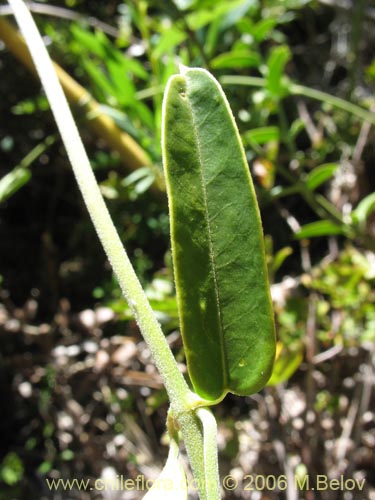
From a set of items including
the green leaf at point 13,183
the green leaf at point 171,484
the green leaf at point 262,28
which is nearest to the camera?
the green leaf at point 171,484

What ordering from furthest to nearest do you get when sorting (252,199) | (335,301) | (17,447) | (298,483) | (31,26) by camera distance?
(17,447), (335,301), (298,483), (31,26), (252,199)

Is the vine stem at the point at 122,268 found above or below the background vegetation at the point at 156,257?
above

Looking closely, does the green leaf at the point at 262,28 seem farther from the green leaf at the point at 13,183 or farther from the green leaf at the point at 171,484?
the green leaf at the point at 171,484

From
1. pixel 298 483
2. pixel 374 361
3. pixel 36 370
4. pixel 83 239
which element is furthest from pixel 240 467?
pixel 83 239

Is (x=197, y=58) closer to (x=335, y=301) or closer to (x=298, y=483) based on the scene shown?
(x=335, y=301)

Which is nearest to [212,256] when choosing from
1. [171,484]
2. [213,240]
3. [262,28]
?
[213,240]

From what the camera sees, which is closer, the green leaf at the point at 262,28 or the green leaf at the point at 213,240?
the green leaf at the point at 213,240

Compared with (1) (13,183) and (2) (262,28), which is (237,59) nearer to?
(2) (262,28)

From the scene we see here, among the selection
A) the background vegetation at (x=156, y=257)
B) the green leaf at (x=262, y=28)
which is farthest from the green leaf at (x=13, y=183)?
the green leaf at (x=262, y=28)
